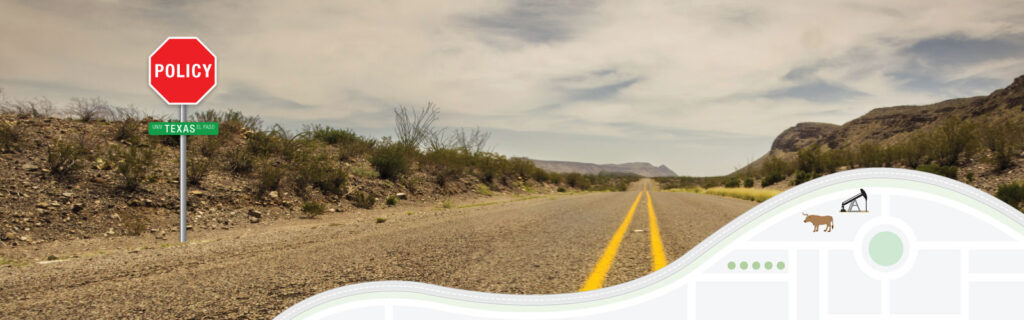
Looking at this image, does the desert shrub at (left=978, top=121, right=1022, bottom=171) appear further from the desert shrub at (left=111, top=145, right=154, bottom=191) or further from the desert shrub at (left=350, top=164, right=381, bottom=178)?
the desert shrub at (left=111, top=145, right=154, bottom=191)

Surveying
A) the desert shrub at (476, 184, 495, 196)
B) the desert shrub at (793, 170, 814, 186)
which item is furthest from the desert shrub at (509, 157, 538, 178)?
the desert shrub at (793, 170, 814, 186)

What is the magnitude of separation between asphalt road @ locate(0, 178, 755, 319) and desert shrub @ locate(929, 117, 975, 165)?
16.0 meters

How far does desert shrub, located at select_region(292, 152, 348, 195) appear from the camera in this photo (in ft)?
36.3

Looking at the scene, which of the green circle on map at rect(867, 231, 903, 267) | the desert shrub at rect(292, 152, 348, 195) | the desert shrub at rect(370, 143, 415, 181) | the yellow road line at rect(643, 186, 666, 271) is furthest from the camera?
the desert shrub at rect(370, 143, 415, 181)

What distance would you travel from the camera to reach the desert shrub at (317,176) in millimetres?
11070

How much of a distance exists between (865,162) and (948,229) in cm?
2592

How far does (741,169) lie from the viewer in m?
36.4

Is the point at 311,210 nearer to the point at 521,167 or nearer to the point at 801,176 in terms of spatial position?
the point at 521,167

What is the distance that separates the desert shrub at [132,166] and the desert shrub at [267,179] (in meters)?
2.00

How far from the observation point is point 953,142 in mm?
15648

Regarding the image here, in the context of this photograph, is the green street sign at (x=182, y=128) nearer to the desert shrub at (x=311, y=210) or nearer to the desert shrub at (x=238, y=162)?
the desert shrub at (x=311, y=210)

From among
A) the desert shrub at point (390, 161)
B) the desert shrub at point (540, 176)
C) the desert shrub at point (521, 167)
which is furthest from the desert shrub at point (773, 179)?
the desert shrub at point (390, 161)

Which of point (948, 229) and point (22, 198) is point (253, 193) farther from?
point (948, 229)

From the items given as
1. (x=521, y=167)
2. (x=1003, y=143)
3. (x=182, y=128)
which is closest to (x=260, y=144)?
(x=182, y=128)
